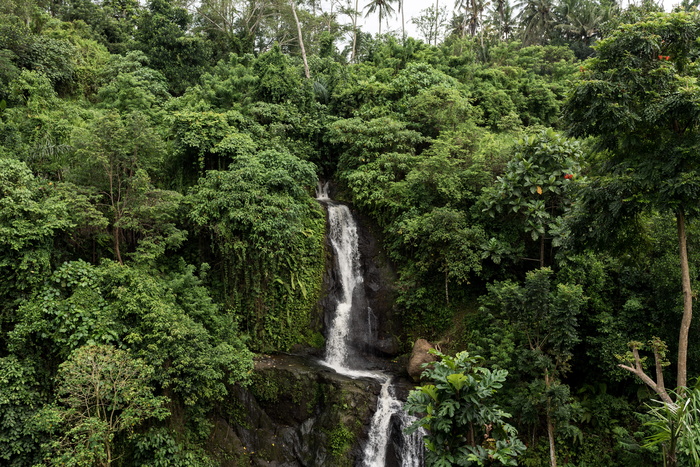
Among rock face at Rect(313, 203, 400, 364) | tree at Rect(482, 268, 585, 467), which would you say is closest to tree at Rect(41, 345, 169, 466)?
rock face at Rect(313, 203, 400, 364)

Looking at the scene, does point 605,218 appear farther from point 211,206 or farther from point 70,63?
point 70,63

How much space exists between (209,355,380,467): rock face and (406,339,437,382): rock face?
1003 millimetres

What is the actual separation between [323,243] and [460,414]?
856 cm

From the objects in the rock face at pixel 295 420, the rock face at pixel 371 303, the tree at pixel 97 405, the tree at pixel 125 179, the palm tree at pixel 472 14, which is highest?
the palm tree at pixel 472 14

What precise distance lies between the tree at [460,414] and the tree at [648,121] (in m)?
2.40

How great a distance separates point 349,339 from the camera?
13117 mm

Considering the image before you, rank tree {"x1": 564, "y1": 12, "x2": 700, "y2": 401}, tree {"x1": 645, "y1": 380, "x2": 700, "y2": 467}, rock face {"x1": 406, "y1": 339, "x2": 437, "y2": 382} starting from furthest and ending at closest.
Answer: rock face {"x1": 406, "y1": 339, "x2": 437, "y2": 382}
tree {"x1": 564, "y1": 12, "x2": 700, "y2": 401}
tree {"x1": 645, "y1": 380, "x2": 700, "y2": 467}

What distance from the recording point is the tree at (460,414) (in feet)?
20.6

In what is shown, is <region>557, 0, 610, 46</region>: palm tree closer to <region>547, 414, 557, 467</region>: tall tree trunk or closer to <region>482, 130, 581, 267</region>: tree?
<region>482, 130, 581, 267</region>: tree

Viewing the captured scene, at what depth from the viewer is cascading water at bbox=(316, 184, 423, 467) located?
396 inches

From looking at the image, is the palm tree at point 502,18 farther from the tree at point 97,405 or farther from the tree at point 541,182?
the tree at point 97,405

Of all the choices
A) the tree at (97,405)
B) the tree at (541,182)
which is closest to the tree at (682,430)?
the tree at (541,182)

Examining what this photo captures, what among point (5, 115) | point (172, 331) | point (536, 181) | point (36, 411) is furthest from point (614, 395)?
point (5, 115)

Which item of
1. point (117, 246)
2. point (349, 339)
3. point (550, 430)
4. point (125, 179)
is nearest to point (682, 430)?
point (550, 430)
